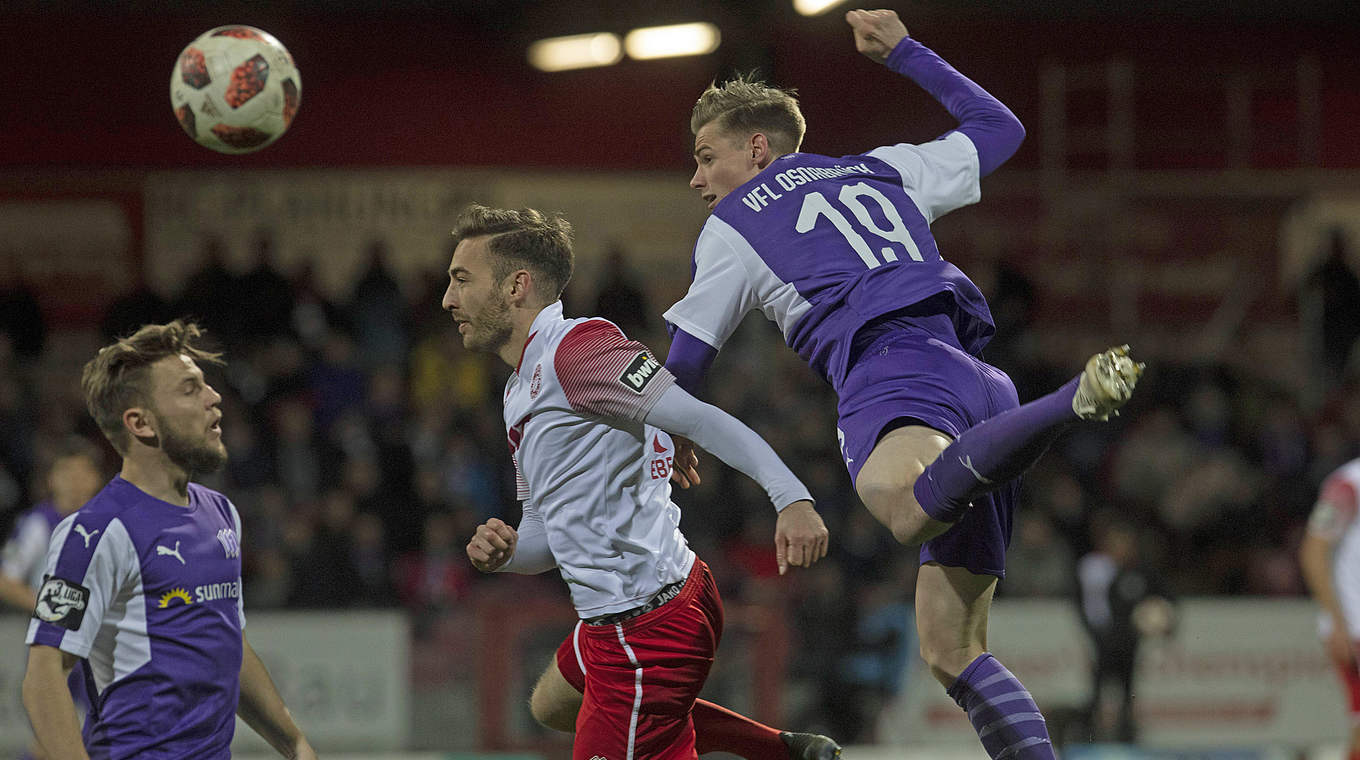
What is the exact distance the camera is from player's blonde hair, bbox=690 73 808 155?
4582mm

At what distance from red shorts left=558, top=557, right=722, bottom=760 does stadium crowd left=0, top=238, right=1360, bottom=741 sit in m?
6.31

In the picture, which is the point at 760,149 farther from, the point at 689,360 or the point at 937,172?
the point at 689,360

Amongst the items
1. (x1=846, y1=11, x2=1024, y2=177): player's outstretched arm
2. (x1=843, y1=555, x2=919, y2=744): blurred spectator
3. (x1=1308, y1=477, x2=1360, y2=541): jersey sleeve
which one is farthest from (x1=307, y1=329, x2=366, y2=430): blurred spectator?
(x1=846, y1=11, x2=1024, y2=177): player's outstretched arm

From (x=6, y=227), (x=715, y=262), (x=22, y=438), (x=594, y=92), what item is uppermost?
(x=594, y=92)

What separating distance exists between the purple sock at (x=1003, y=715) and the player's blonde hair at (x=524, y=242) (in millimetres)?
1592

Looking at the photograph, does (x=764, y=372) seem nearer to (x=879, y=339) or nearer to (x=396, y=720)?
(x=396, y=720)

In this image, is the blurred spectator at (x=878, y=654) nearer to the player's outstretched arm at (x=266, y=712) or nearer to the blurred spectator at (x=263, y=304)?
the blurred spectator at (x=263, y=304)

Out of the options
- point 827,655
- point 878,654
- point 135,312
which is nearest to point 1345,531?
point 878,654

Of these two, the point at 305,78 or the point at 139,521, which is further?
the point at 305,78

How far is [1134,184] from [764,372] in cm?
513

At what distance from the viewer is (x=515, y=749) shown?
9.94 metres

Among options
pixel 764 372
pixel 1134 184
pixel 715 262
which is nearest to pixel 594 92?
pixel 764 372

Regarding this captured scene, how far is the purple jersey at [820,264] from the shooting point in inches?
164

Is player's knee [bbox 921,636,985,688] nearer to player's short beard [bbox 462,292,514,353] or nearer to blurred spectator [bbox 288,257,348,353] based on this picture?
player's short beard [bbox 462,292,514,353]
